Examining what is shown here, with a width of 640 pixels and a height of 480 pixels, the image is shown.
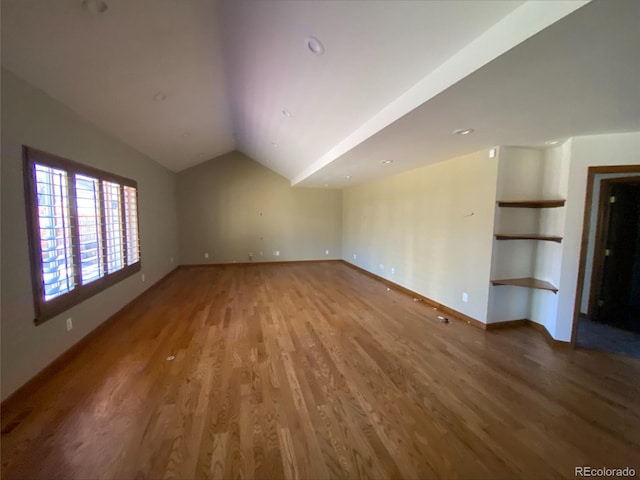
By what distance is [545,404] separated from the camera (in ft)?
6.52

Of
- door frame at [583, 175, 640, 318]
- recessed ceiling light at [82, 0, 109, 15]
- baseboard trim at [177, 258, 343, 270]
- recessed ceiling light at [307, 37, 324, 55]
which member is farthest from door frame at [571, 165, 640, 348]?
baseboard trim at [177, 258, 343, 270]

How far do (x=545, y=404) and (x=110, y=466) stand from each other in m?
2.97

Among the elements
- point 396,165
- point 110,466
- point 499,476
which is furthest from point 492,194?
point 110,466

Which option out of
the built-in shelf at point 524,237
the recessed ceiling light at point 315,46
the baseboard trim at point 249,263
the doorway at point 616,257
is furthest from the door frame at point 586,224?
the baseboard trim at point 249,263

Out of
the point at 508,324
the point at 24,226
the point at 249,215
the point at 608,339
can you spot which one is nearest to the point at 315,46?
the point at 24,226

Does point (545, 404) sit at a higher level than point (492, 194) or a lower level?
lower

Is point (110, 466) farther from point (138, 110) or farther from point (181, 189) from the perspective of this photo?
point (181, 189)

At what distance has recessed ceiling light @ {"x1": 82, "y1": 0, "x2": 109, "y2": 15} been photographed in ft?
5.17

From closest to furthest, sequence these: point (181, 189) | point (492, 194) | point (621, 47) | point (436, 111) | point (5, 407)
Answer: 1. point (621, 47)
2. point (5, 407)
3. point (436, 111)
4. point (492, 194)
5. point (181, 189)

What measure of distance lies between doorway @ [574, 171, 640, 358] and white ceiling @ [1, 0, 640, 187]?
1632 mm

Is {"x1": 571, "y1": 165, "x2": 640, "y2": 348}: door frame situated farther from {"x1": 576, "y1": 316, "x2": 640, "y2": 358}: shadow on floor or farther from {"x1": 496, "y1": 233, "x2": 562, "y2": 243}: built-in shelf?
{"x1": 576, "y1": 316, "x2": 640, "y2": 358}: shadow on floor

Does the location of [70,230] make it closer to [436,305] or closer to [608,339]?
[436,305]

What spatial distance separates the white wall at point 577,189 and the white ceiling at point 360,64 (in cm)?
24

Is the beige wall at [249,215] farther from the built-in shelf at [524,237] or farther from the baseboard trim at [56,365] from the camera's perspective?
the built-in shelf at [524,237]
